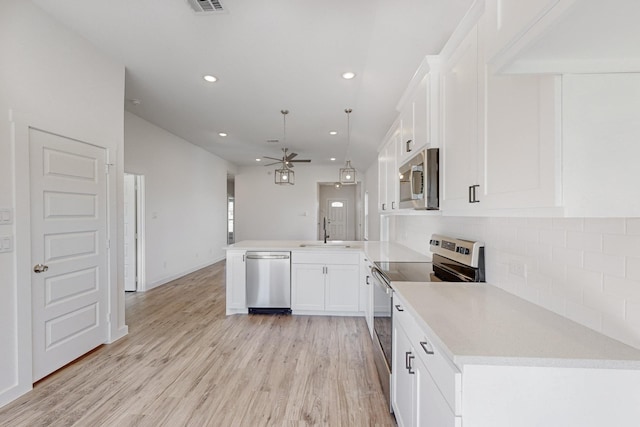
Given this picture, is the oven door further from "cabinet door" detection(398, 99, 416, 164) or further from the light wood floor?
"cabinet door" detection(398, 99, 416, 164)

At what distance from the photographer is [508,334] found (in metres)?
1.12

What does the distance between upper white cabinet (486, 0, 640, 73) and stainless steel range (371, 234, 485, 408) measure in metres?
1.23

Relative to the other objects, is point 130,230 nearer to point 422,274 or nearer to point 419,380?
point 422,274

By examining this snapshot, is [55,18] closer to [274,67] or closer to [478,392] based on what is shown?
[274,67]

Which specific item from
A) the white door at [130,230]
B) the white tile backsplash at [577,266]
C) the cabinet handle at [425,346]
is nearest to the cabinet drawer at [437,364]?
the cabinet handle at [425,346]

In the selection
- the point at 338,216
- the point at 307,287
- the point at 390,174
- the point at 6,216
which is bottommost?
the point at 307,287

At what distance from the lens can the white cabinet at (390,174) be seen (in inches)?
120

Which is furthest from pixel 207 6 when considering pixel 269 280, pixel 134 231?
pixel 134 231

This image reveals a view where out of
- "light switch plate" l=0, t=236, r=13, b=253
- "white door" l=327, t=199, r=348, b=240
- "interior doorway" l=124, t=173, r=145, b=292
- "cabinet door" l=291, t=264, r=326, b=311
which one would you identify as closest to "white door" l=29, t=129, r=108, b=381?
"light switch plate" l=0, t=236, r=13, b=253

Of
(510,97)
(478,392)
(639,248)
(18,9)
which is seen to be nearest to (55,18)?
(18,9)

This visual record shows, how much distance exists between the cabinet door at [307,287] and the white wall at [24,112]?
96.5 inches

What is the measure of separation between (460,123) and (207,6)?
6.30ft

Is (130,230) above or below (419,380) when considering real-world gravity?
above

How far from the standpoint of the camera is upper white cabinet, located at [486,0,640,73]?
2.32 feet
